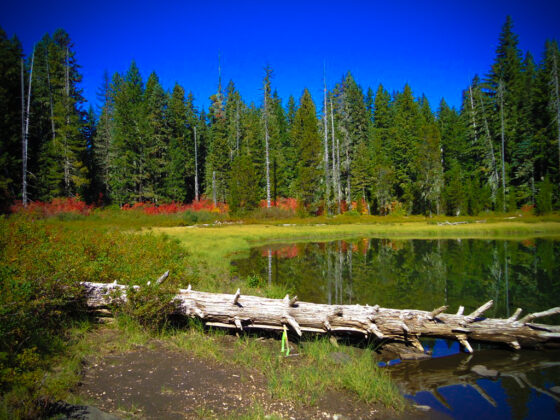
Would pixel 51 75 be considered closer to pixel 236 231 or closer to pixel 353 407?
pixel 236 231

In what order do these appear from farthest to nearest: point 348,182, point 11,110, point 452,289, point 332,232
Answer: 1. point 348,182
2. point 11,110
3. point 332,232
4. point 452,289

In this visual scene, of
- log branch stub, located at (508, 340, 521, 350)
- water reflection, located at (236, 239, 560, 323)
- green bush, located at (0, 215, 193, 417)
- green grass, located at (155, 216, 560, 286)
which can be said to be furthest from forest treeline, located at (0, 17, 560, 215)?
log branch stub, located at (508, 340, 521, 350)

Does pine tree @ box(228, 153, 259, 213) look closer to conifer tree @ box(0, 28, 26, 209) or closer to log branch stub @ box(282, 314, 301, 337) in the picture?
conifer tree @ box(0, 28, 26, 209)

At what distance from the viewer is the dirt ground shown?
15.6 ft

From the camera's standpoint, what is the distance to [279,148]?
6044cm

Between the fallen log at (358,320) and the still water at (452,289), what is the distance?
1.67 feet

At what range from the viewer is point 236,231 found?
98.6 ft

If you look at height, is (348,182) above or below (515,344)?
above

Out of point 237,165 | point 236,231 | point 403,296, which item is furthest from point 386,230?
point 403,296

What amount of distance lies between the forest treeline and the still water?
20525mm

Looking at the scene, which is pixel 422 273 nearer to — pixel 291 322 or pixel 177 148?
pixel 291 322

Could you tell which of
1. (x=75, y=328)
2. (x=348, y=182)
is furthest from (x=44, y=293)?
(x=348, y=182)

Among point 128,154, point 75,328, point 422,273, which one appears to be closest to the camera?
point 75,328

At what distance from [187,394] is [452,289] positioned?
11143 mm
